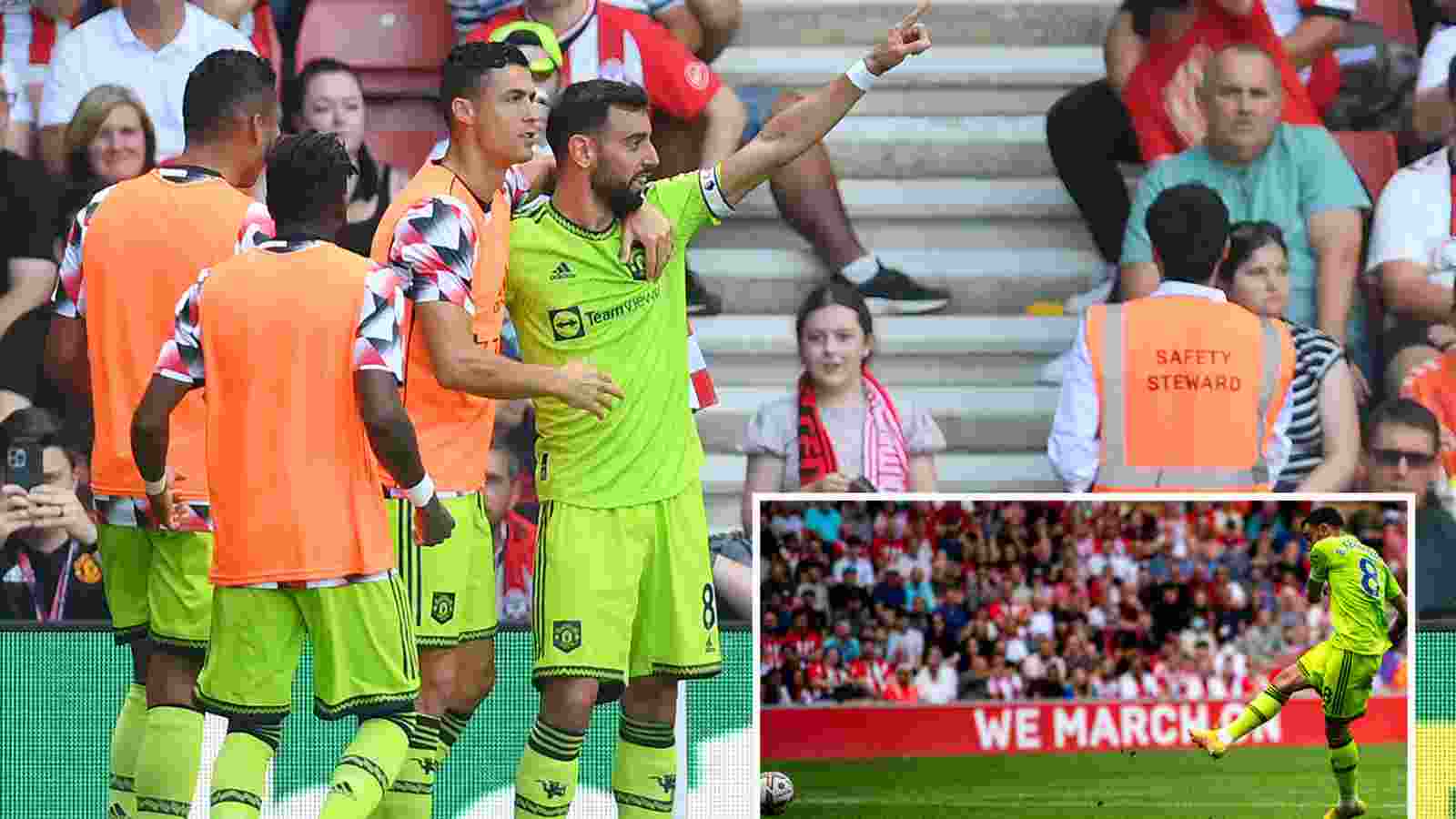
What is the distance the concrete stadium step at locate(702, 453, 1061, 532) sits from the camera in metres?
8.04

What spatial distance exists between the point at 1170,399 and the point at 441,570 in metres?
2.91

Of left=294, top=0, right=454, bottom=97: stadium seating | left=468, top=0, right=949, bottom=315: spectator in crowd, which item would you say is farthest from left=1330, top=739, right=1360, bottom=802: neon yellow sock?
left=294, top=0, right=454, bottom=97: stadium seating

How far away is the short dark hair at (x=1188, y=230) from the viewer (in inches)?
310

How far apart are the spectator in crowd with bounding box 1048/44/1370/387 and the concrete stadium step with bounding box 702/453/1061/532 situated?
88cm

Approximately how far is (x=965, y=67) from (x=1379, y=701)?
2671mm

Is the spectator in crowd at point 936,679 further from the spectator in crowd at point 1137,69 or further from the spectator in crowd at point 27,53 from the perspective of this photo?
the spectator in crowd at point 27,53

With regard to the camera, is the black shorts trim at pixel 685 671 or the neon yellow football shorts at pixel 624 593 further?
the black shorts trim at pixel 685 671

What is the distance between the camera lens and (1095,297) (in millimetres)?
8078

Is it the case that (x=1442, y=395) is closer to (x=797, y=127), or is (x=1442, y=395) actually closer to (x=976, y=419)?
(x=976, y=419)

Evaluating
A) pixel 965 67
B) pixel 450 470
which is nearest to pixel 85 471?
pixel 450 470

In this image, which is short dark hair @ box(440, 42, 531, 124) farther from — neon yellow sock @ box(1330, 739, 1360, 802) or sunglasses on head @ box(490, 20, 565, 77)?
neon yellow sock @ box(1330, 739, 1360, 802)

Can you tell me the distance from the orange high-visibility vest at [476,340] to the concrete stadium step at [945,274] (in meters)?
2.03

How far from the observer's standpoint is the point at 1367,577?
293 inches

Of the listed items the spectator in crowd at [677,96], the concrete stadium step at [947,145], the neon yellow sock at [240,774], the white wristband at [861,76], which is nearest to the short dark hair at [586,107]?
the white wristband at [861,76]
